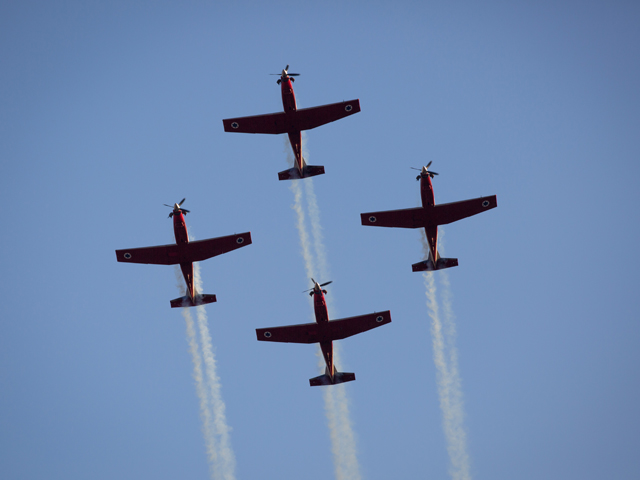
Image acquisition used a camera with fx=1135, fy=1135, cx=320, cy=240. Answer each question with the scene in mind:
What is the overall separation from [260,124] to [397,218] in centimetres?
1244

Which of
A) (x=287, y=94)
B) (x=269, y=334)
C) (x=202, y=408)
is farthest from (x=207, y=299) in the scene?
(x=287, y=94)

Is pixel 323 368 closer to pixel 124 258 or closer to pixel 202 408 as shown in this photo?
pixel 202 408

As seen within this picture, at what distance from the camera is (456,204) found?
84562mm

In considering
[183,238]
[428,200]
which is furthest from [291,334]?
[428,200]

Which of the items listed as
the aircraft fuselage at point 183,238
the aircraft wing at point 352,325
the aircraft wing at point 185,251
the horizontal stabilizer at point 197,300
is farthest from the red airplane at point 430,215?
the aircraft fuselage at point 183,238

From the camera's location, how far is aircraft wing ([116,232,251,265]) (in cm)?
8331

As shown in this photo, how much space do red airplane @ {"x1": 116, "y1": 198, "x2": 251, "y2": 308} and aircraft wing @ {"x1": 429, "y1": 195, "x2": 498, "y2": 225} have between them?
14.0 m

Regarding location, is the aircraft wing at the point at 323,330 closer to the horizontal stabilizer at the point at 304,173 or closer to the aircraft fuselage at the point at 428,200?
the aircraft fuselage at the point at 428,200

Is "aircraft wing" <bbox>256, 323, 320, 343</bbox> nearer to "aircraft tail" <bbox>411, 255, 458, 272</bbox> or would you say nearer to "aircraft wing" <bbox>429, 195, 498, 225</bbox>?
"aircraft tail" <bbox>411, 255, 458, 272</bbox>

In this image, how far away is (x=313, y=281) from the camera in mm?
82938

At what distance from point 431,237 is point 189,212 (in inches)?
719

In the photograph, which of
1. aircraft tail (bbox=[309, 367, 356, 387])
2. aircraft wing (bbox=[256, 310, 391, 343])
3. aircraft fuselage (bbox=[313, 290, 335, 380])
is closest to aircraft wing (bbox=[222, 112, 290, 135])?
aircraft fuselage (bbox=[313, 290, 335, 380])

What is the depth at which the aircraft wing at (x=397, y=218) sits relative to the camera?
277 feet

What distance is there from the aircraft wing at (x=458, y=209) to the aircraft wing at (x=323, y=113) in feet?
31.9
